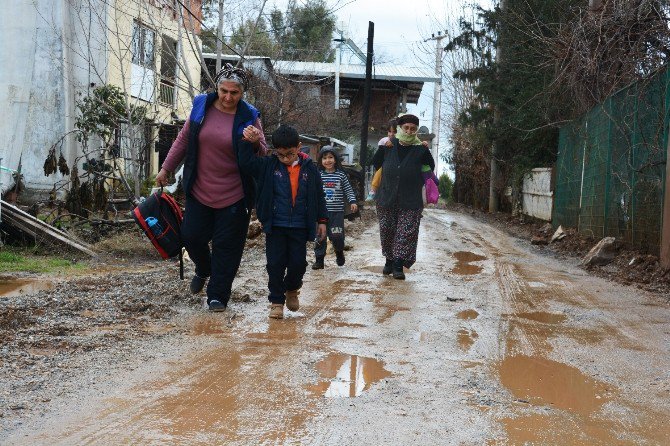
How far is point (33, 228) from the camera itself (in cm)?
1089

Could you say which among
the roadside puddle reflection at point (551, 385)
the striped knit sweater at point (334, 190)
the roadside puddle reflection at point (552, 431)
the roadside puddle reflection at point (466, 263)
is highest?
the striped knit sweater at point (334, 190)

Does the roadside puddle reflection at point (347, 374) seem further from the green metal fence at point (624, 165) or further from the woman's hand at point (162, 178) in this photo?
the green metal fence at point (624, 165)

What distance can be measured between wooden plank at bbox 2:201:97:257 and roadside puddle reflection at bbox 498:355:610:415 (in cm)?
711

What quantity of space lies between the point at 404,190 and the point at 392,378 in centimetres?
520

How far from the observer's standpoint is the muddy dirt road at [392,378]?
365 cm

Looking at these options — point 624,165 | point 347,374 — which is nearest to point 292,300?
point 347,374

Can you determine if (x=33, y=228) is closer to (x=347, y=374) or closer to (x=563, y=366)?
(x=347, y=374)

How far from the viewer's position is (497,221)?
85.1 ft

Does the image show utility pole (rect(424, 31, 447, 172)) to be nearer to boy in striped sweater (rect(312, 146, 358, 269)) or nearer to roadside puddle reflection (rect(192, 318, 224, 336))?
boy in striped sweater (rect(312, 146, 358, 269))

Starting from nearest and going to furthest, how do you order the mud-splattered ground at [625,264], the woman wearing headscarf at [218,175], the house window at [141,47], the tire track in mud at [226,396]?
the tire track in mud at [226,396], the woman wearing headscarf at [218,175], the mud-splattered ground at [625,264], the house window at [141,47]

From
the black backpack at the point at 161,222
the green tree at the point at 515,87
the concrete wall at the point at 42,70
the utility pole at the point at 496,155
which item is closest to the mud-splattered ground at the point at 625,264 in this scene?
the green tree at the point at 515,87

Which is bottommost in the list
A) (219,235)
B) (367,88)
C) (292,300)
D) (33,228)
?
(292,300)

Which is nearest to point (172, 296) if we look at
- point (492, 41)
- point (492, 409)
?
point (492, 409)

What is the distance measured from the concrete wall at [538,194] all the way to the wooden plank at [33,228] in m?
12.9
